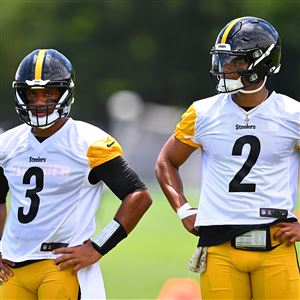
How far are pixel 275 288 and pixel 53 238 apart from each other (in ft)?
4.08

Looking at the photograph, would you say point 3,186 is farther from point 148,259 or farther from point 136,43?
point 136,43

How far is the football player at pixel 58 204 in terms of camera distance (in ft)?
19.5

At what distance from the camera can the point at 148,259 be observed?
1360cm

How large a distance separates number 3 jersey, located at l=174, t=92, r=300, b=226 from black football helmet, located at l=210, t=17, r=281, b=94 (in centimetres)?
14

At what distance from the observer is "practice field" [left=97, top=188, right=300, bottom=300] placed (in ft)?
35.7

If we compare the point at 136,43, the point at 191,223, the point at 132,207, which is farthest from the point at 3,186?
the point at 136,43

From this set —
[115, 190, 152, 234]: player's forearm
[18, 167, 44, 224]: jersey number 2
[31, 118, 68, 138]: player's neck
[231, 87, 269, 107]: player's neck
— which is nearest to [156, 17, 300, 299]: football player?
[231, 87, 269, 107]: player's neck

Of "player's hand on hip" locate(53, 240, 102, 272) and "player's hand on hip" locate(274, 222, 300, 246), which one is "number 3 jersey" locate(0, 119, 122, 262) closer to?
"player's hand on hip" locate(53, 240, 102, 272)

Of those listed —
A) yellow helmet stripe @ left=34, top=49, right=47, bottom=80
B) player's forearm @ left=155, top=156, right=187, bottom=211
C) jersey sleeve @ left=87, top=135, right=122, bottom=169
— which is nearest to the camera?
jersey sleeve @ left=87, top=135, right=122, bottom=169

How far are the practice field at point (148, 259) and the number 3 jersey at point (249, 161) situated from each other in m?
4.06

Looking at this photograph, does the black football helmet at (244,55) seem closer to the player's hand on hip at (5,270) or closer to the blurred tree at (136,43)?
the player's hand on hip at (5,270)

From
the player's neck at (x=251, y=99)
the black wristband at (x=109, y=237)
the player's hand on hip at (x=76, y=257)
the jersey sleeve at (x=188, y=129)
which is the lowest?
the player's hand on hip at (x=76, y=257)

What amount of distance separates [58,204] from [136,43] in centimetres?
4153

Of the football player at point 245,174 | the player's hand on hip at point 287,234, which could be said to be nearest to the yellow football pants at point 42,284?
the football player at point 245,174
